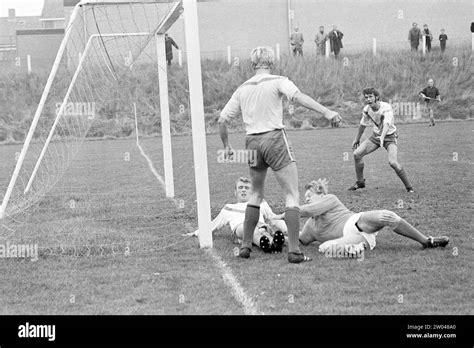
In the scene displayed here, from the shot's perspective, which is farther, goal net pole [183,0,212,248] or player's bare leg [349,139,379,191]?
player's bare leg [349,139,379,191]

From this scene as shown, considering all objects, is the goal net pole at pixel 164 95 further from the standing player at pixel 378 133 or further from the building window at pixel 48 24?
the building window at pixel 48 24

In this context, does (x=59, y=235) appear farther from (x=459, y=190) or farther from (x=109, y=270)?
(x=459, y=190)

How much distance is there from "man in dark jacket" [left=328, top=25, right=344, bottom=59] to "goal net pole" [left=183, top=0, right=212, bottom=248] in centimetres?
2343

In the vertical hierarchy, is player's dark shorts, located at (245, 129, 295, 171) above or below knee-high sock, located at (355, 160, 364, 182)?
above

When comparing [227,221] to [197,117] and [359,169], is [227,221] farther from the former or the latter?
[359,169]

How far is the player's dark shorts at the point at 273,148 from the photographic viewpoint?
21.3 ft

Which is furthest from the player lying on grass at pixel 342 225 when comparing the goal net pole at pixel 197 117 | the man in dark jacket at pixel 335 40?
the man in dark jacket at pixel 335 40

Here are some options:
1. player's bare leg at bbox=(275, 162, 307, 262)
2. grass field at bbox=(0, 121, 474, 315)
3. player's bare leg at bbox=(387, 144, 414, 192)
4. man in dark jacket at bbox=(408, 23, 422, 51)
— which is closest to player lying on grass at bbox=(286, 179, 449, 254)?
grass field at bbox=(0, 121, 474, 315)

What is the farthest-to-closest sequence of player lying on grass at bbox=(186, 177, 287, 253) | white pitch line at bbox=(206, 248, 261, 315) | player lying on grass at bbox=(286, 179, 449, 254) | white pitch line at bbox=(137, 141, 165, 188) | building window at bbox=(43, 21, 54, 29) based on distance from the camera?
building window at bbox=(43, 21, 54, 29) → white pitch line at bbox=(137, 141, 165, 188) → player lying on grass at bbox=(186, 177, 287, 253) → player lying on grass at bbox=(286, 179, 449, 254) → white pitch line at bbox=(206, 248, 261, 315)

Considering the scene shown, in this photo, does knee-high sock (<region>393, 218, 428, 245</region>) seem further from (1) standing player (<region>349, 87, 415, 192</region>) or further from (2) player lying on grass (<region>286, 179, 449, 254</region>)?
(1) standing player (<region>349, 87, 415, 192</region>)

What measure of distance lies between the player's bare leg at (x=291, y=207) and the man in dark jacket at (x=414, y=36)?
24.4 meters

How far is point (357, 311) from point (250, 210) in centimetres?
200

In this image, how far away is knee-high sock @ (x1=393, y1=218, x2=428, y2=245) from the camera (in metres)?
6.57
